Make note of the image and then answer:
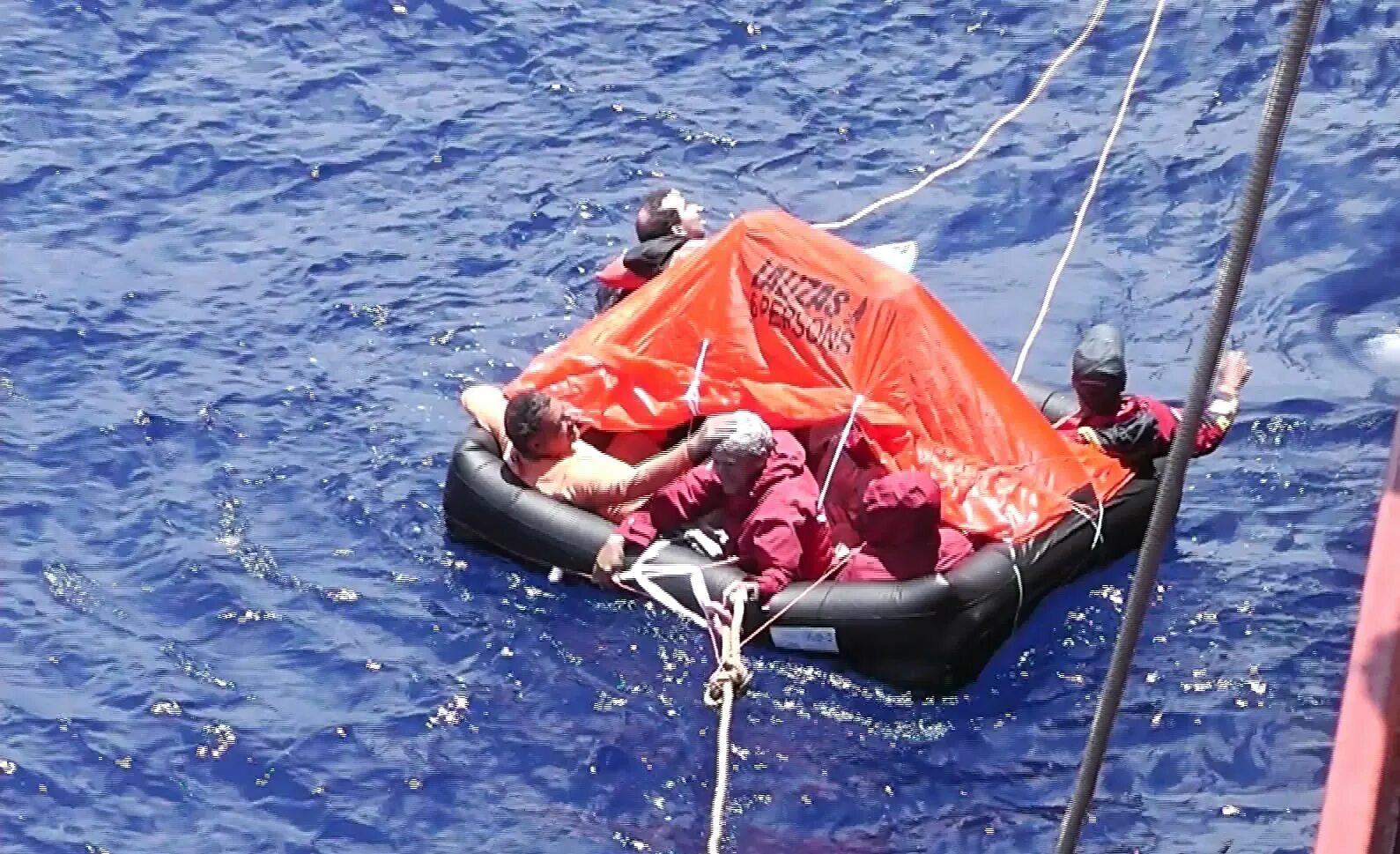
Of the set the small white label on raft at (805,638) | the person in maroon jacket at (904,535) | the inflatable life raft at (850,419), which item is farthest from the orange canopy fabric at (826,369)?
the small white label on raft at (805,638)

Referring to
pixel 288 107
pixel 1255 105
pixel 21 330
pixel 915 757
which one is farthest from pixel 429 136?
pixel 915 757

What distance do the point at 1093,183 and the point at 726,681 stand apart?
185 inches

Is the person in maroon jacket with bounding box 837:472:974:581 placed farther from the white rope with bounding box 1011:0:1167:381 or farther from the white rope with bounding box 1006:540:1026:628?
the white rope with bounding box 1011:0:1167:381

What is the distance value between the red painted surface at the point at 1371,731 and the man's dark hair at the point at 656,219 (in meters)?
3.68

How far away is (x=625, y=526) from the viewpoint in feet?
24.6

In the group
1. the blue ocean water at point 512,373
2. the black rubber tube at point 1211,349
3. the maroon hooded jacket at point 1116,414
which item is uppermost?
the black rubber tube at point 1211,349

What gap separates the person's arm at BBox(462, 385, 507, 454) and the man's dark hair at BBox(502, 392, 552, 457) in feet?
0.93

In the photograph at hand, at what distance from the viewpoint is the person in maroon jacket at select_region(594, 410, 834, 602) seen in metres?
7.13

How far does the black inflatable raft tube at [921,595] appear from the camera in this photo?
689 centimetres

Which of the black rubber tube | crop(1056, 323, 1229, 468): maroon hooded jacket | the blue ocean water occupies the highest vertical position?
the black rubber tube

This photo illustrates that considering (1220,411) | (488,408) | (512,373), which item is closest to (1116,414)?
(1220,411)

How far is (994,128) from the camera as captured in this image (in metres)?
10.7

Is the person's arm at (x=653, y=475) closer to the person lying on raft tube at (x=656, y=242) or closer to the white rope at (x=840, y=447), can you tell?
the white rope at (x=840, y=447)

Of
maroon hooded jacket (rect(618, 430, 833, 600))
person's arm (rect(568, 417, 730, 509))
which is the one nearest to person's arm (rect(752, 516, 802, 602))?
maroon hooded jacket (rect(618, 430, 833, 600))
